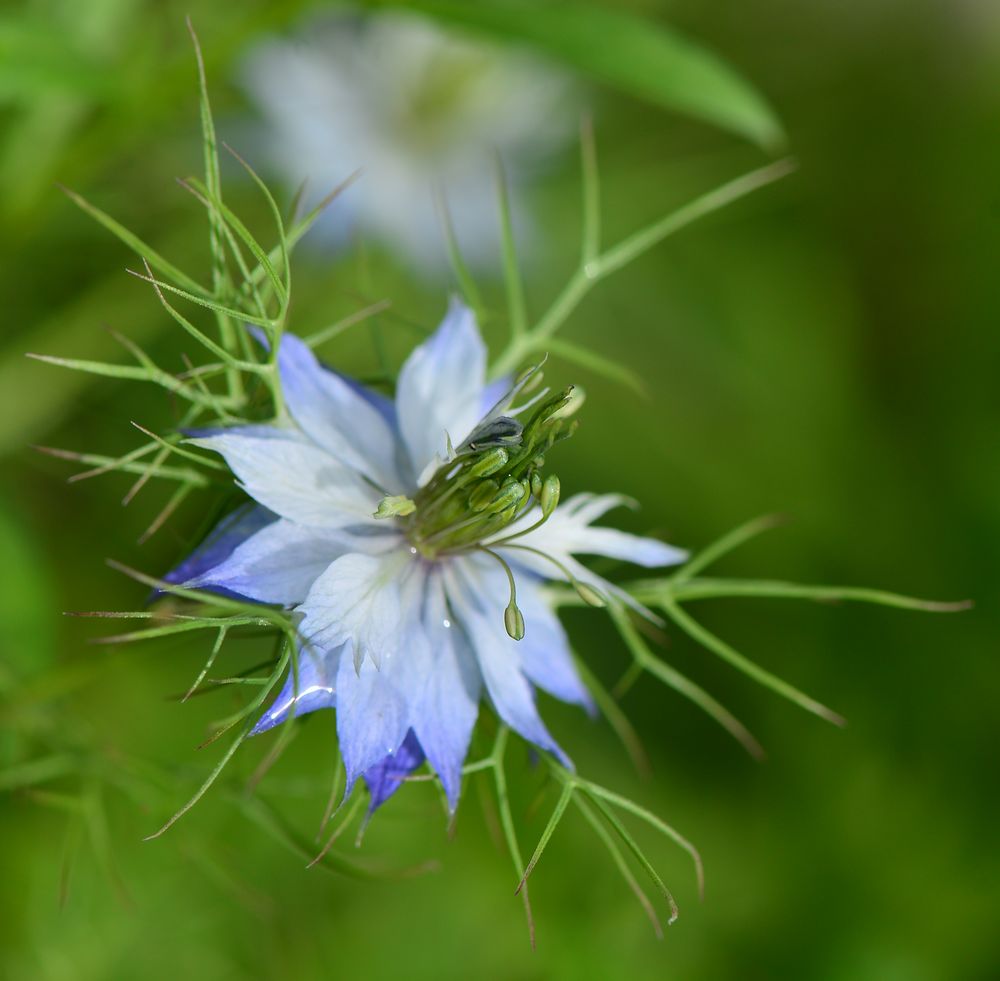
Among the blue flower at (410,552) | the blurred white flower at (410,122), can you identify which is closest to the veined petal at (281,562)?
the blue flower at (410,552)

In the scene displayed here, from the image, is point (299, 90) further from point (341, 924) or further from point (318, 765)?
point (341, 924)

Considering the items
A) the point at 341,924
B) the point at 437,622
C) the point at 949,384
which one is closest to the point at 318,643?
the point at 437,622

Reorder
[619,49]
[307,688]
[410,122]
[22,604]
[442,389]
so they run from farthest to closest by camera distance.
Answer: [410,122] < [22,604] < [619,49] < [442,389] < [307,688]

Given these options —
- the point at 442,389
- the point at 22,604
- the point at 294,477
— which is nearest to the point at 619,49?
the point at 442,389

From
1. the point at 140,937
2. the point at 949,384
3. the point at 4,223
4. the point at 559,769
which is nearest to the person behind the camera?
the point at 559,769

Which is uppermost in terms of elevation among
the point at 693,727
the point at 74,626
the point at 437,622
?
the point at 437,622

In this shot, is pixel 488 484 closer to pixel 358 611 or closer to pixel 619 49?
pixel 358 611
